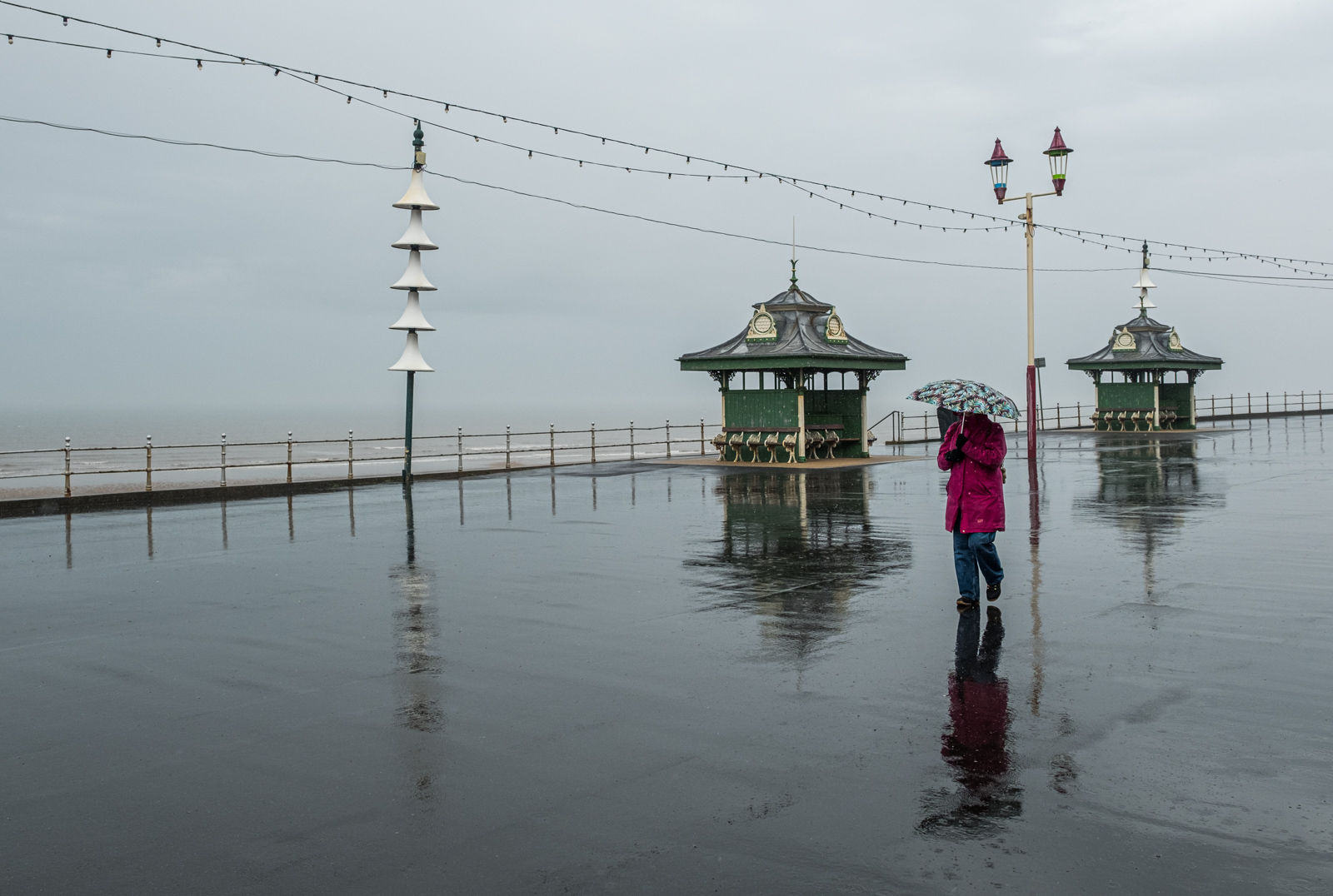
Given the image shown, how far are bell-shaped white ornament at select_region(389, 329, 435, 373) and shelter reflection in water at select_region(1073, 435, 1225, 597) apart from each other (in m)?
13.0

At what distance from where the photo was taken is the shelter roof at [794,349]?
95.9 ft

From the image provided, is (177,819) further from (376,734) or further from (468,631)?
(468,631)

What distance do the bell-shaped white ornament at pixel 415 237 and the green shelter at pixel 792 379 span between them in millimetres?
9357

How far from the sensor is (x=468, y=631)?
8.63 meters

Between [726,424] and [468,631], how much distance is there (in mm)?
22411

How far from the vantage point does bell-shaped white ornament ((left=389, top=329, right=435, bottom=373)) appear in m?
23.5

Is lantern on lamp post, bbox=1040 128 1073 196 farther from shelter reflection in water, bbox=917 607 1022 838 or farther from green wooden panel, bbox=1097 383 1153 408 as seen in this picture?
green wooden panel, bbox=1097 383 1153 408

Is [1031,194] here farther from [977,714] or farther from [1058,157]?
[977,714]

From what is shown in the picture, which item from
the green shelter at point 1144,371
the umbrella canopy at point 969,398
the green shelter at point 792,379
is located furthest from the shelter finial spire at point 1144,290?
the umbrella canopy at point 969,398

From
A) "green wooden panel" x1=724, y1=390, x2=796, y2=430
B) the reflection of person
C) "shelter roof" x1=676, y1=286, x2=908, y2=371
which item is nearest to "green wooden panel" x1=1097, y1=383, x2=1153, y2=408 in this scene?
"shelter roof" x1=676, y1=286, x2=908, y2=371

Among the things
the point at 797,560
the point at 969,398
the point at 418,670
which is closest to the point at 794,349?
the point at 797,560

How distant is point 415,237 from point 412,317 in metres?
1.64

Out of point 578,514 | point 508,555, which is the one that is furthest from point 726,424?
point 508,555

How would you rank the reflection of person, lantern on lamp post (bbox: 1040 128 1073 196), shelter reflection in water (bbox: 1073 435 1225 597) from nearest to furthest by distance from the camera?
the reflection of person, shelter reflection in water (bbox: 1073 435 1225 597), lantern on lamp post (bbox: 1040 128 1073 196)
